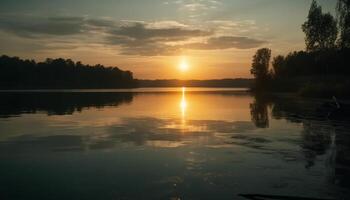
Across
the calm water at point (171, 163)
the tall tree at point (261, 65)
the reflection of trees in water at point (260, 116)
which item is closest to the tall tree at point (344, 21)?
the reflection of trees in water at point (260, 116)

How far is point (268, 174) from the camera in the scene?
1519 centimetres

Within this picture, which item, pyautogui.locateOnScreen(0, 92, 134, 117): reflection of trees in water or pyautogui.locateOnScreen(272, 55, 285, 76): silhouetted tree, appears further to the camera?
pyautogui.locateOnScreen(272, 55, 285, 76): silhouetted tree

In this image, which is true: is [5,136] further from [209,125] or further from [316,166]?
[316,166]

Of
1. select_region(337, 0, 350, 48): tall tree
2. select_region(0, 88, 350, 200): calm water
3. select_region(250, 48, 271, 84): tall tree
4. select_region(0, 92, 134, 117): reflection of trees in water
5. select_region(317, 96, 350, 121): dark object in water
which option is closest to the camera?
select_region(0, 88, 350, 200): calm water

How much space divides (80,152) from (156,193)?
870cm

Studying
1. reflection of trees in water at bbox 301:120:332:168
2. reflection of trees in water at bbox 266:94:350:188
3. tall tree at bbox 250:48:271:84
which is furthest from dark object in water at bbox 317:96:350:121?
tall tree at bbox 250:48:271:84

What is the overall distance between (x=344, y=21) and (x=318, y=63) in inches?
2038

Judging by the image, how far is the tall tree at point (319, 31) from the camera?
Result: 91094 millimetres

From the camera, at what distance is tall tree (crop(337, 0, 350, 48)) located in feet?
213

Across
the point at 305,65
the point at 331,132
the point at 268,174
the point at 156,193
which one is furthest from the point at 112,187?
the point at 305,65

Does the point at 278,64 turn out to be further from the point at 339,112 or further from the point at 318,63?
the point at 339,112

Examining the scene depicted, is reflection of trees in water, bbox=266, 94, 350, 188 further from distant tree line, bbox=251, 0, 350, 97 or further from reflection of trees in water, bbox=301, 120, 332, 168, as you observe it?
distant tree line, bbox=251, 0, 350, 97

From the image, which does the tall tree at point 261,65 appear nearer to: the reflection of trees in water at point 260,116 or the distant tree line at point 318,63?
the distant tree line at point 318,63

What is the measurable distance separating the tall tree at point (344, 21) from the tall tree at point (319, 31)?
23.6 metres
